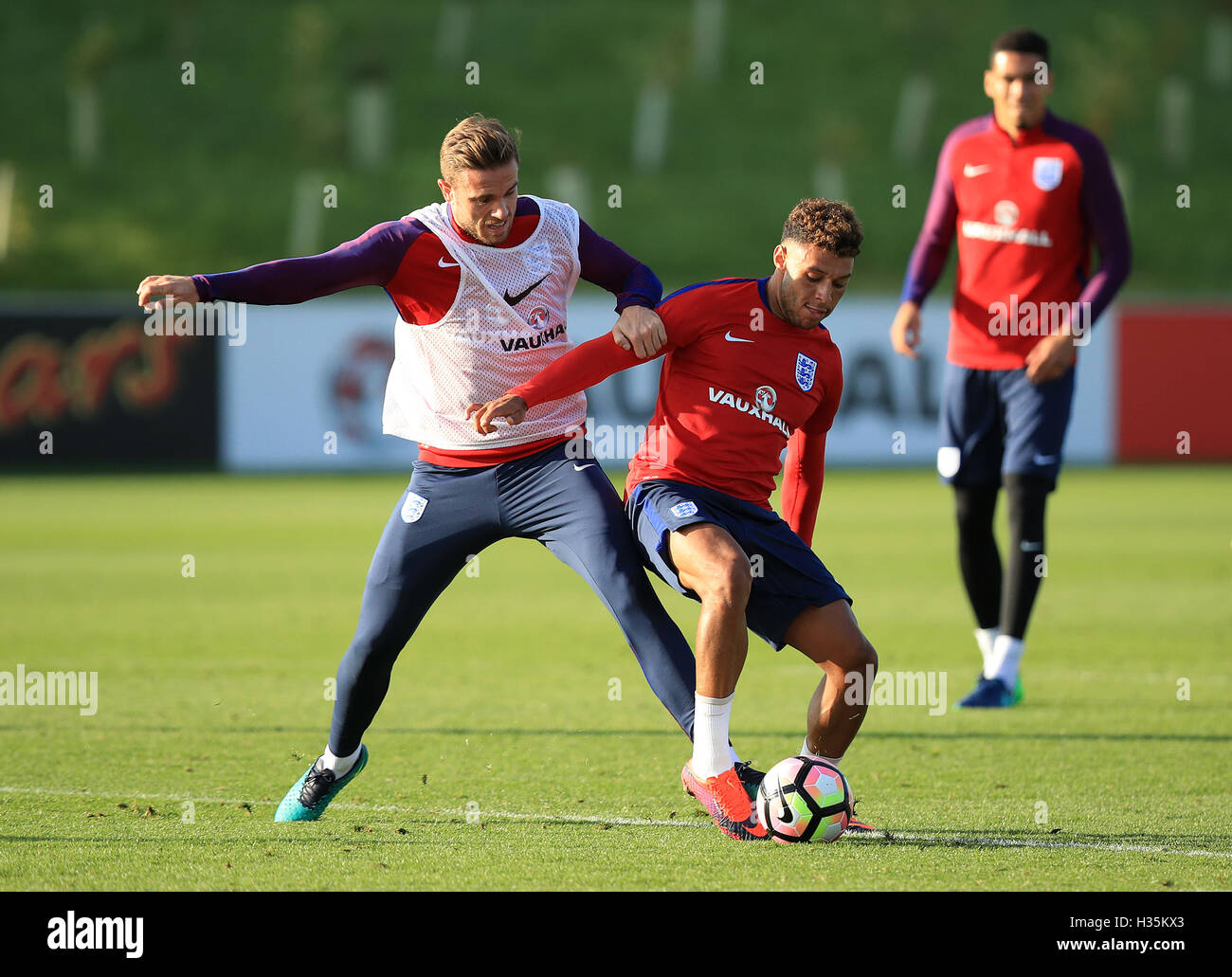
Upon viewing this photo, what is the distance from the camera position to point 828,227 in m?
5.51

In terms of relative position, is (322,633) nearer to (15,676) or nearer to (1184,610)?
(15,676)

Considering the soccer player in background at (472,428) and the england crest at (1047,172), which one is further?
the england crest at (1047,172)

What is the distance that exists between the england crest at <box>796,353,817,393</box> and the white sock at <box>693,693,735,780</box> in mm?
1102

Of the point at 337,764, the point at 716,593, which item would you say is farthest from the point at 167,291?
the point at 716,593

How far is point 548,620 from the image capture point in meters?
11.5

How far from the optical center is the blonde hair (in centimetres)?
550

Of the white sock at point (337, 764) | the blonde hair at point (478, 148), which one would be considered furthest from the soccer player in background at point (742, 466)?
the white sock at point (337, 764)

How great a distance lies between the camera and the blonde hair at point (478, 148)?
18.0ft

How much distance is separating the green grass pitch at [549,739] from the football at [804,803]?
70mm

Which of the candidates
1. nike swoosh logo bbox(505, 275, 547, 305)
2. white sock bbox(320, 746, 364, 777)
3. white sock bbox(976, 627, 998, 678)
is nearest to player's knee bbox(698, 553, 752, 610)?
nike swoosh logo bbox(505, 275, 547, 305)

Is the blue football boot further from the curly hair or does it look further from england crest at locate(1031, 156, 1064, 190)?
the curly hair

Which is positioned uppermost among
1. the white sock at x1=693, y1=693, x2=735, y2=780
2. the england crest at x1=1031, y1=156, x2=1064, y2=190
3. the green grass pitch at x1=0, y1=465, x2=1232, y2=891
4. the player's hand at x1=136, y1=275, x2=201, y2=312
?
the england crest at x1=1031, y1=156, x2=1064, y2=190

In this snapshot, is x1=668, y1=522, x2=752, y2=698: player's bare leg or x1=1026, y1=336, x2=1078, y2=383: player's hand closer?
x1=668, y1=522, x2=752, y2=698: player's bare leg

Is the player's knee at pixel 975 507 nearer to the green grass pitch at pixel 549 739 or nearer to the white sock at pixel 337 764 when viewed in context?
the green grass pitch at pixel 549 739
